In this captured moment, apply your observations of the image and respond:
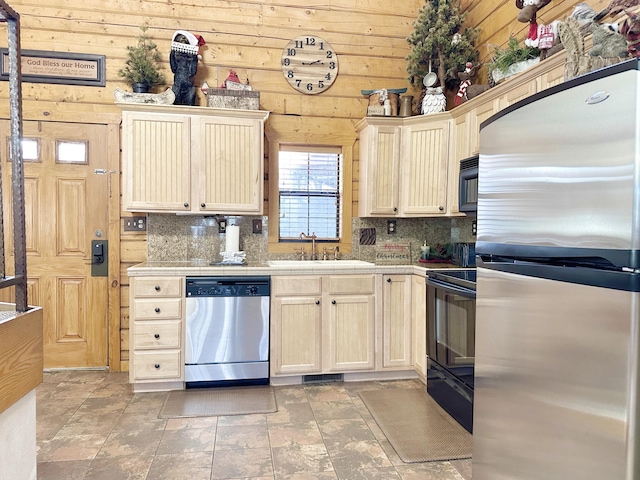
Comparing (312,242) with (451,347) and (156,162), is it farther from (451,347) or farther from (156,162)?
(451,347)

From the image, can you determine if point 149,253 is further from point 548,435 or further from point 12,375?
point 548,435

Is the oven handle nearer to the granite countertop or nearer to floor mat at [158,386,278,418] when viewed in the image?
the granite countertop

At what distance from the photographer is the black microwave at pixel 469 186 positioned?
2758 mm

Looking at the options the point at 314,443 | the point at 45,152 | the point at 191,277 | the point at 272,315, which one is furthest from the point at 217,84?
the point at 314,443

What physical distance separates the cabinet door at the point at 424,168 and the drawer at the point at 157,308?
80.7 inches

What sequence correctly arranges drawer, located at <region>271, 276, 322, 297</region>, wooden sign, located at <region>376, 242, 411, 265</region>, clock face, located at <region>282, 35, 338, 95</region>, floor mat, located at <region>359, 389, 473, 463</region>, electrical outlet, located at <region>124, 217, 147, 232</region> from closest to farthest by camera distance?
floor mat, located at <region>359, 389, 473, 463</region> → drawer, located at <region>271, 276, 322, 297</region> → electrical outlet, located at <region>124, 217, 147, 232</region> → clock face, located at <region>282, 35, 338, 95</region> → wooden sign, located at <region>376, 242, 411, 265</region>

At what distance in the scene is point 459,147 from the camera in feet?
10.9

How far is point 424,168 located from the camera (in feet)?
11.7

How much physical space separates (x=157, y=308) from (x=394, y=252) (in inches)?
85.5

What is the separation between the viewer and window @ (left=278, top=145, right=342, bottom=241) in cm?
382

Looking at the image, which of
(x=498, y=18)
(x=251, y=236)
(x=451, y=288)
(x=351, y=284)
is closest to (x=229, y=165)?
(x=251, y=236)

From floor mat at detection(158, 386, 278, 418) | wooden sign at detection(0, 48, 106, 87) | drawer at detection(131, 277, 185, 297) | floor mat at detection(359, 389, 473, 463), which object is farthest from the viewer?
wooden sign at detection(0, 48, 106, 87)

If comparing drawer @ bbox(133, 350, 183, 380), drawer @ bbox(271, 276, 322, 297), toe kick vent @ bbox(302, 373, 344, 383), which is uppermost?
drawer @ bbox(271, 276, 322, 297)

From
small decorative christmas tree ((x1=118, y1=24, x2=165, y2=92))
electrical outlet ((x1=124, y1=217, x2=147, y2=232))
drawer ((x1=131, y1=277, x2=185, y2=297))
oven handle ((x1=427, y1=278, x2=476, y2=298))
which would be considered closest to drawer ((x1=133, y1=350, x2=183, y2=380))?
drawer ((x1=131, y1=277, x2=185, y2=297))
